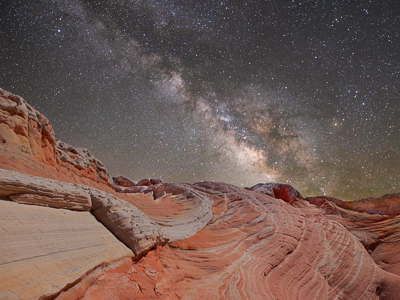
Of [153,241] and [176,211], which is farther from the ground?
[176,211]

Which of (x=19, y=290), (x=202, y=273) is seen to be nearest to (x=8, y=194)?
(x=19, y=290)

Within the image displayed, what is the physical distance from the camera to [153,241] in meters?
4.56

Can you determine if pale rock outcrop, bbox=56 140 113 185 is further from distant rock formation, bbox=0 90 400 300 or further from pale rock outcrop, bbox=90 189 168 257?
pale rock outcrop, bbox=90 189 168 257

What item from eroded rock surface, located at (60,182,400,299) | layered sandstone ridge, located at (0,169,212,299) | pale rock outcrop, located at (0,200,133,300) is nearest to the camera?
pale rock outcrop, located at (0,200,133,300)

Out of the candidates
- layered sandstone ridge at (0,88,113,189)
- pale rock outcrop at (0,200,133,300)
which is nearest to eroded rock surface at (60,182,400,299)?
pale rock outcrop at (0,200,133,300)

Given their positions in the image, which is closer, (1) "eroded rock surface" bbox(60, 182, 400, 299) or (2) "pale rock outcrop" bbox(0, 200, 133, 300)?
(2) "pale rock outcrop" bbox(0, 200, 133, 300)

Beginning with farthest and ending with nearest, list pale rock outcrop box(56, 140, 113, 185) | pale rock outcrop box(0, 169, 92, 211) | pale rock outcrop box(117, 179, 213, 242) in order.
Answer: pale rock outcrop box(56, 140, 113, 185), pale rock outcrop box(117, 179, 213, 242), pale rock outcrop box(0, 169, 92, 211)

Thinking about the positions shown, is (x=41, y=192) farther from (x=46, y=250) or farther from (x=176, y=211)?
(x=176, y=211)

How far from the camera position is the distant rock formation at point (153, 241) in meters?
2.76

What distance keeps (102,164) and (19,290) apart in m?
9.23

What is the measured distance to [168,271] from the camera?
14.0 ft

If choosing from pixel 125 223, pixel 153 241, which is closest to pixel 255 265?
pixel 153 241

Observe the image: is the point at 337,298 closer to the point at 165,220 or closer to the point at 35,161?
the point at 165,220

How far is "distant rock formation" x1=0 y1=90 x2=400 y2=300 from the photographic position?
2.76m
